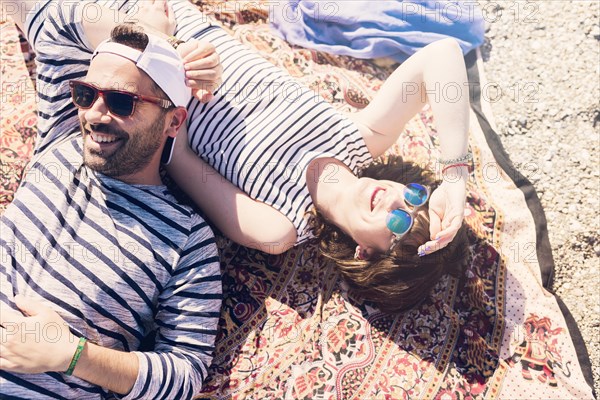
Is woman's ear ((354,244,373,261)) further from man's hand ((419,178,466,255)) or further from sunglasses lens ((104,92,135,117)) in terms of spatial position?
sunglasses lens ((104,92,135,117))

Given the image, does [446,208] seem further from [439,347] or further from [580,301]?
[580,301]

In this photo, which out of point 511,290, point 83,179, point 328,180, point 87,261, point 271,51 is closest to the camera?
point 87,261

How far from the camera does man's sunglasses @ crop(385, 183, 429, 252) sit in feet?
8.53

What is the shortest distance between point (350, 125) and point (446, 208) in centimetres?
70

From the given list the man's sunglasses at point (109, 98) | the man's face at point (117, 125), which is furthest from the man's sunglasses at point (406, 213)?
the man's sunglasses at point (109, 98)

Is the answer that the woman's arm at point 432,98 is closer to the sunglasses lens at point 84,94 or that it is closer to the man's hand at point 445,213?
the man's hand at point 445,213

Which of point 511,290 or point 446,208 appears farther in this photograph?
point 511,290

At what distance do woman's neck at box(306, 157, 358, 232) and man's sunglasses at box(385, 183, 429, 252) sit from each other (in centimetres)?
30

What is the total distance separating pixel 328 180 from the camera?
2891 millimetres

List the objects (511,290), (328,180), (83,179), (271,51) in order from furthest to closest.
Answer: (271,51) → (511,290) → (328,180) → (83,179)

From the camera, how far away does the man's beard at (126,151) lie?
2418 millimetres

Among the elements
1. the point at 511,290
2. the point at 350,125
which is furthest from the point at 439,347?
the point at 350,125

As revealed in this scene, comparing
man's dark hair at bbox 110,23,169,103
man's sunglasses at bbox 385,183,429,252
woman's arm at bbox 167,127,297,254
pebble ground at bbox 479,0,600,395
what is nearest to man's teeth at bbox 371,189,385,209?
→ man's sunglasses at bbox 385,183,429,252

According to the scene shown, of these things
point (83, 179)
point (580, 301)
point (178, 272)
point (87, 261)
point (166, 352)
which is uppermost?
point (83, 179)
